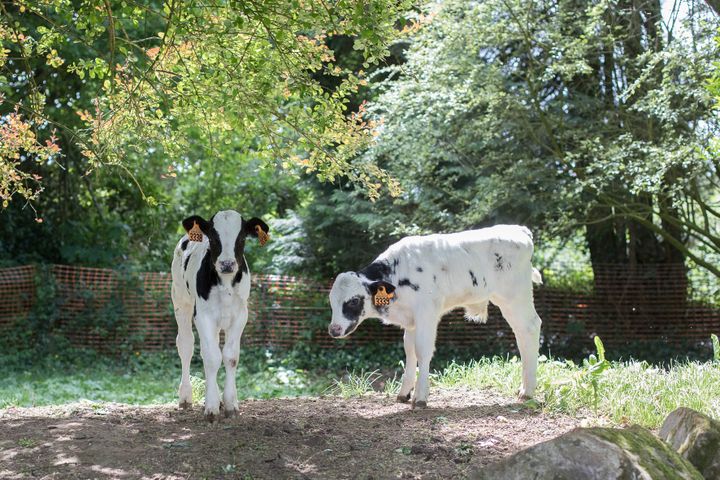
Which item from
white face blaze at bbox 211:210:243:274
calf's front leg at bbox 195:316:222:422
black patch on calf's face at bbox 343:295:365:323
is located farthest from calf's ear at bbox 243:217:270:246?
black patch on calf's face at bbox 343:295:365:323

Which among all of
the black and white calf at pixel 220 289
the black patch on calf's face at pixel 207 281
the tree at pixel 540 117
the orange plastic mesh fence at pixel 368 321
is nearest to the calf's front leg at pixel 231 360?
the black and white calf at pixel 220 289

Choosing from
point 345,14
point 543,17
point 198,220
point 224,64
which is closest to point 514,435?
point 198,220

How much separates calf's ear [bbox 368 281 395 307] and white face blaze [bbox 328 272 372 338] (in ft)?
0.41

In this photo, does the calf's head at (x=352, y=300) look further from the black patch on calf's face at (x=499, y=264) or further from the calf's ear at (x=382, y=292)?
the black patch on calf's face at (x=499, y=264)

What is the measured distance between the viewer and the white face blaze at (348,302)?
23.8 ft

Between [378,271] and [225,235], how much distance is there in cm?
163

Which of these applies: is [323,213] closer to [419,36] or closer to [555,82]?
[419,36]

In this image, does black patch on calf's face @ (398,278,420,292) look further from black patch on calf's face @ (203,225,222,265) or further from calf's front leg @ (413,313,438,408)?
black patch on calf's face @ (203,225,222,265)

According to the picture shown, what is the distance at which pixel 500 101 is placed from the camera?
439 inches

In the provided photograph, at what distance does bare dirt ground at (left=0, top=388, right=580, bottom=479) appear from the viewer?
5309mm

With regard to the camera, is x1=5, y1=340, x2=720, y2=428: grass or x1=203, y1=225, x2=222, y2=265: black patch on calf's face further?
x1=5, y1=340, x2=720, y2=428: grass

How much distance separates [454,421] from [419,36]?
23.8ft

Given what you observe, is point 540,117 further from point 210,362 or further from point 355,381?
point 210,362

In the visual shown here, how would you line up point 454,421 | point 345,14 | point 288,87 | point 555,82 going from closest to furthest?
1. point 345,14
2. point 454,421
3. point 288,87
4. point 555,82
